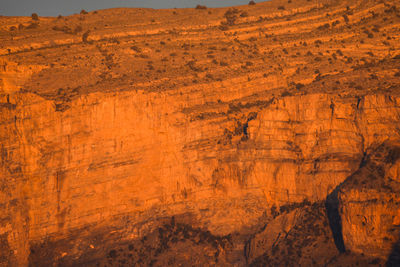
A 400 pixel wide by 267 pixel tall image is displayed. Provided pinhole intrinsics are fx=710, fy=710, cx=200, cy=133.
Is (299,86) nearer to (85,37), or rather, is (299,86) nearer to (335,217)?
(335,217)

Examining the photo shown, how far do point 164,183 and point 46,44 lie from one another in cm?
1777

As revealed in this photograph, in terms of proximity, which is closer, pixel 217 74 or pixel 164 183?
pixel 164 183

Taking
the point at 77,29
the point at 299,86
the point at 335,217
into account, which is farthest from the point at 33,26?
the point at 335,217

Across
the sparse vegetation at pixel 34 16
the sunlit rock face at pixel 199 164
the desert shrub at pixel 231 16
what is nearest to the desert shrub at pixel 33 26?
the sparse vegetation at pixel 34 16

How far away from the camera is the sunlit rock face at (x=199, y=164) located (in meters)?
44.6

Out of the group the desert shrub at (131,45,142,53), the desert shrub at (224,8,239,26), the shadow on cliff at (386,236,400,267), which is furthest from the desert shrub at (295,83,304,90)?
the shadow on cliff at (386,236,400,267)

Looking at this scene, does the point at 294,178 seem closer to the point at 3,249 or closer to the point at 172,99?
the point at 172,99

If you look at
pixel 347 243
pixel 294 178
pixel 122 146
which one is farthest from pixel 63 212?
pixel 347 243

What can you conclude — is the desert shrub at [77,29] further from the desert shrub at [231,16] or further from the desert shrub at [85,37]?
the desert shrub at [231,16]

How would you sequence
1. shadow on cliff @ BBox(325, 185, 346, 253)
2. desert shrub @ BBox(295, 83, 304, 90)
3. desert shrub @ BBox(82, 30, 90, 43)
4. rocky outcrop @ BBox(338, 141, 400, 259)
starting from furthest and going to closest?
desert shrub @ BBox(82, 30, 90, 43)
desert shrub @ BBox(295, 83, 304, 90)
shadow on cliff @ BBox(325, 185, 346, 253)
rocky outcrop @ BBox(338, 141, 400, 259)

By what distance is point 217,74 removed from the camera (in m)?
54.5

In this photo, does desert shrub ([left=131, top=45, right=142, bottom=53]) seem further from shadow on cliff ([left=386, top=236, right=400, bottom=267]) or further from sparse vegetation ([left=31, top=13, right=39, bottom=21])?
shadow on cliff ([left=386, top=236, right=400, bottom=267])

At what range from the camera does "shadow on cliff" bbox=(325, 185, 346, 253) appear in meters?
43.6

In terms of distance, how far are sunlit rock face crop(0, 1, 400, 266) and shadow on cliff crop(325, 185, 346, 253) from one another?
0.07 meters
